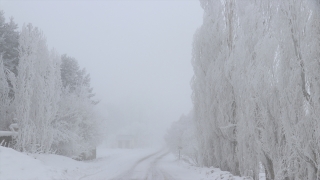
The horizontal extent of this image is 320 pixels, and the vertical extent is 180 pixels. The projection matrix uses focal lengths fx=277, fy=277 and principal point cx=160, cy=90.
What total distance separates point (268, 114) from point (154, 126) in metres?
117

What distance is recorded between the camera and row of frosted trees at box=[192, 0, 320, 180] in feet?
22.4

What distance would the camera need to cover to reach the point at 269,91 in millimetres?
8188

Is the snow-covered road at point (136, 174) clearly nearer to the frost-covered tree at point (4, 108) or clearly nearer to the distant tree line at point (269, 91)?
the distant tree line at point (269, 91)

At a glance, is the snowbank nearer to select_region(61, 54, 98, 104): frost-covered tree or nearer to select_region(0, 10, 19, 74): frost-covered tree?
select_region(0, 10, 19, 74): frost-covered tree

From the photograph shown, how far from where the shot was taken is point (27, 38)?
53.8 ft

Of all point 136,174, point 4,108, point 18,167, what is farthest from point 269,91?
point 4,108

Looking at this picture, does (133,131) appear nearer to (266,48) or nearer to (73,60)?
(73,60)

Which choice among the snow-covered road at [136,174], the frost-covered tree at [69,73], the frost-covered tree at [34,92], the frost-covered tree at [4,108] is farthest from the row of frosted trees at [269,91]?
the frost-covered tree at [69,73]

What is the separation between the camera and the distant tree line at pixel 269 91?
22.4 ft

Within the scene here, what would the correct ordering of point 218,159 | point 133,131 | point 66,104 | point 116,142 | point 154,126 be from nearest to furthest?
point 218,159 → point 66,104 → point 116,142 → point 133,131 → point 154,126

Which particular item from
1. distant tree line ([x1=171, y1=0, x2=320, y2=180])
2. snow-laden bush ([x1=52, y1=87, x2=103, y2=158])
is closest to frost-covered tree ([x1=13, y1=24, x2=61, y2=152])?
snow-laden bush ([x1=52, y1=87, x2=103, y2=158])

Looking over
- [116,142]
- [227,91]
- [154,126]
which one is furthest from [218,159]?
[154,126]

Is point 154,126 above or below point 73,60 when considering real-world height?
below

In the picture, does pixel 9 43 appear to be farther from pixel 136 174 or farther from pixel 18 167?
pixel 136 174
